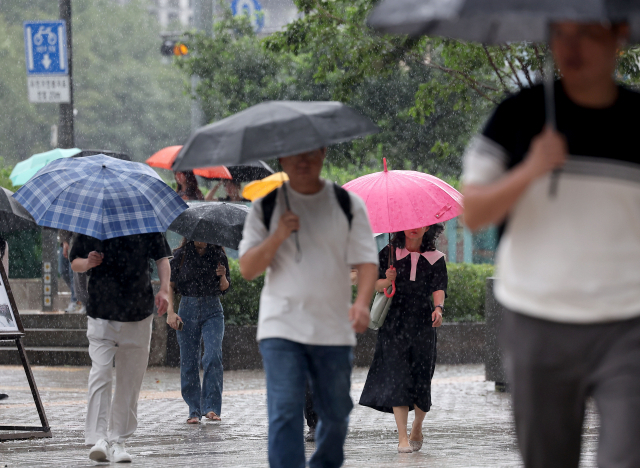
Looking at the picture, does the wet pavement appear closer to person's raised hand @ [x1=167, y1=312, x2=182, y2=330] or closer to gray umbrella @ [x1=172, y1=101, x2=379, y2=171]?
person's raised hand @ [x1=167, y1=312, x2=182, y2=330]

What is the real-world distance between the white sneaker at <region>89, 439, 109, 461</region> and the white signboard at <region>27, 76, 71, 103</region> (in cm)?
941

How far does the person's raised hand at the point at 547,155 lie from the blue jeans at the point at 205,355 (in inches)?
262

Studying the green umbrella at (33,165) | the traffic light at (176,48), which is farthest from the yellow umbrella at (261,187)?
the traffic light at (176,48)

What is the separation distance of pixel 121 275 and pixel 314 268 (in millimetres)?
2881

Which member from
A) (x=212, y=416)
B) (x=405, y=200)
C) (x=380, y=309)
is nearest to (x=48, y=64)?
(x=212, y=416)

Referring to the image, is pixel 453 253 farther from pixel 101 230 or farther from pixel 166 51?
pixel 101 230

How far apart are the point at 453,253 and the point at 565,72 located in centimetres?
1558

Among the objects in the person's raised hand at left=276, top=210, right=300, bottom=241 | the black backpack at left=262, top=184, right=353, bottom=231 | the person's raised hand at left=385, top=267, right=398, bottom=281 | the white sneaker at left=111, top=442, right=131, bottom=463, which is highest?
the black backpack at left=262, top=184, right=353, bottom=231

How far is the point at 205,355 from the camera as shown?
9.64 meters

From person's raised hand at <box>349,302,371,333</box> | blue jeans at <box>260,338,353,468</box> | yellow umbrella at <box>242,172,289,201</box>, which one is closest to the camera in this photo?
blue jeans at <box>260,338,353,468</box>

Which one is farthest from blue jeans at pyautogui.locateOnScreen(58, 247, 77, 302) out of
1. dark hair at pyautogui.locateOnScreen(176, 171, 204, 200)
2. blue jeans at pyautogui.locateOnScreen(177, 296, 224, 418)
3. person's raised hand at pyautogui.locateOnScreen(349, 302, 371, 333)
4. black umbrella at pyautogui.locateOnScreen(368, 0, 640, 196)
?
black umbrella at pyautogui.locateOnScreen(368, 0, 640, 196)

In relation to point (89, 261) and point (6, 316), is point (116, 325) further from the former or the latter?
point (6, 316)

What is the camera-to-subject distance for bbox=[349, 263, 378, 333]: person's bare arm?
4621 millimetres

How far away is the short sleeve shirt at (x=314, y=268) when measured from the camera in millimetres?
4539
